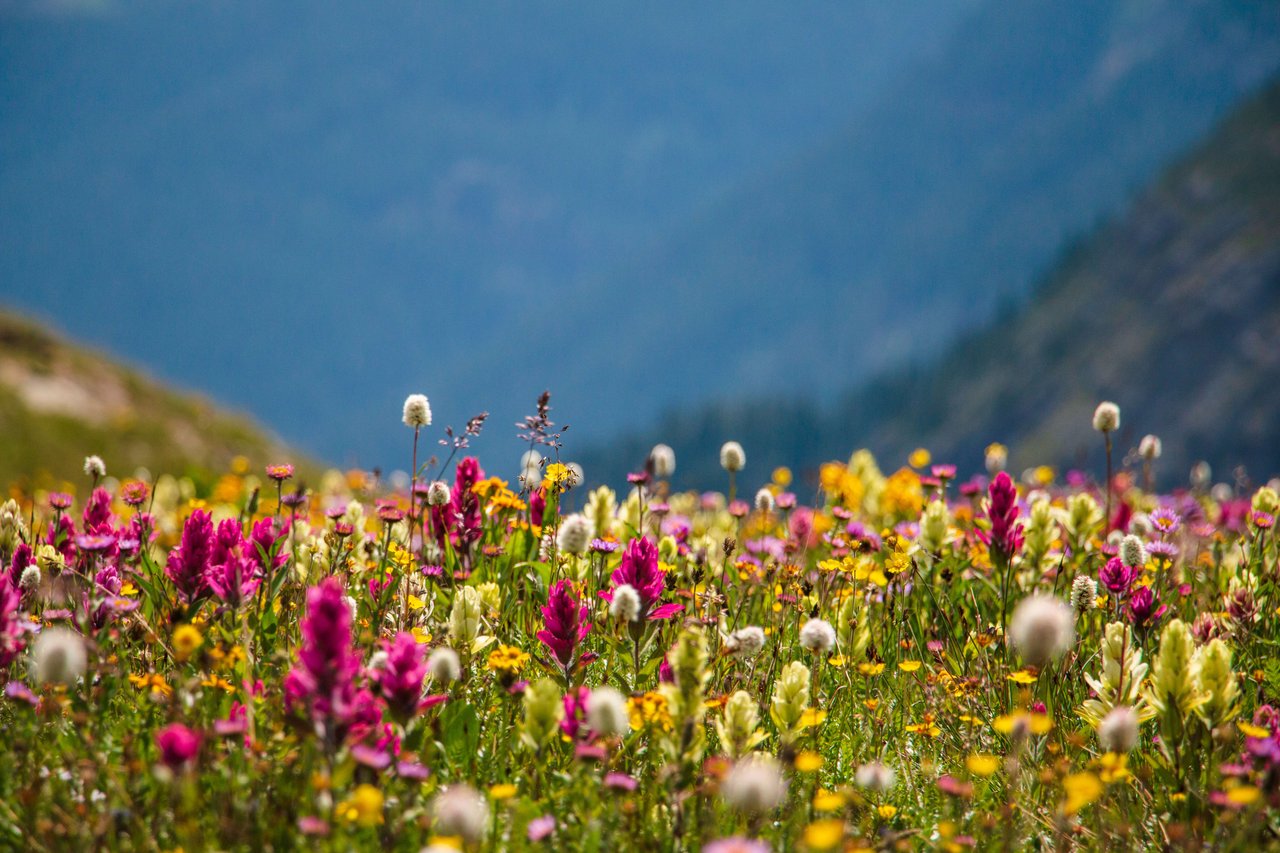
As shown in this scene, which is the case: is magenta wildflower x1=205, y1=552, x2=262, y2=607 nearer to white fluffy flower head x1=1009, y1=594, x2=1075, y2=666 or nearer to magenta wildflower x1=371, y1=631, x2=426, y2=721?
magenta wildflower x1=371, y1=631, x2=426, y2=721

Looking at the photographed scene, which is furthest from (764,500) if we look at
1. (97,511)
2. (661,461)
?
(97,511)

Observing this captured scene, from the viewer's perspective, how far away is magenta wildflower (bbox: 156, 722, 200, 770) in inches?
95.8

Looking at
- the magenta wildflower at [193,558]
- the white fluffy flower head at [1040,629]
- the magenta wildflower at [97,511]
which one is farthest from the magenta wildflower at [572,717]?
the magenta wildflower at [97,511]

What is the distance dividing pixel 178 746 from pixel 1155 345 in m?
166

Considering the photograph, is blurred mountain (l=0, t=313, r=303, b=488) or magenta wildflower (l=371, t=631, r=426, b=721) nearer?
magenta wildflower (l=371, t=631, r=426, b=721)

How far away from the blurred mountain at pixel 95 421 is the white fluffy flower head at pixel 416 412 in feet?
55.9

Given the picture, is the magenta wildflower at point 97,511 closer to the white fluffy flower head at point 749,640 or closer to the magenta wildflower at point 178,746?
the magenta wildflower at point 178,746

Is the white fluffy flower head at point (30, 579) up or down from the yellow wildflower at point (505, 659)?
up

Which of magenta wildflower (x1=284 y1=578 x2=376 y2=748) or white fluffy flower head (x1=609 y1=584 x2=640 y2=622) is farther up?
white fluffy flower head (x1=609 y1=584 x2=640 y2=622)

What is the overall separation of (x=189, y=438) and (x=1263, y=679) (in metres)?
24.9

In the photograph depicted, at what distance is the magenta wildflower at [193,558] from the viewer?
3787 mm

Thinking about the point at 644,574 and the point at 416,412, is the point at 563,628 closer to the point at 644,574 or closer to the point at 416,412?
the point at 644,574

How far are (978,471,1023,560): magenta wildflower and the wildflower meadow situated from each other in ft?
0.05

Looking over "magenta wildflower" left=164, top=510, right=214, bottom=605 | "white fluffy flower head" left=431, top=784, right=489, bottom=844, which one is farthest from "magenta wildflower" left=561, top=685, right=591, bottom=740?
"magenta wildflower" left=164, top=510, right=214, bottom=605
